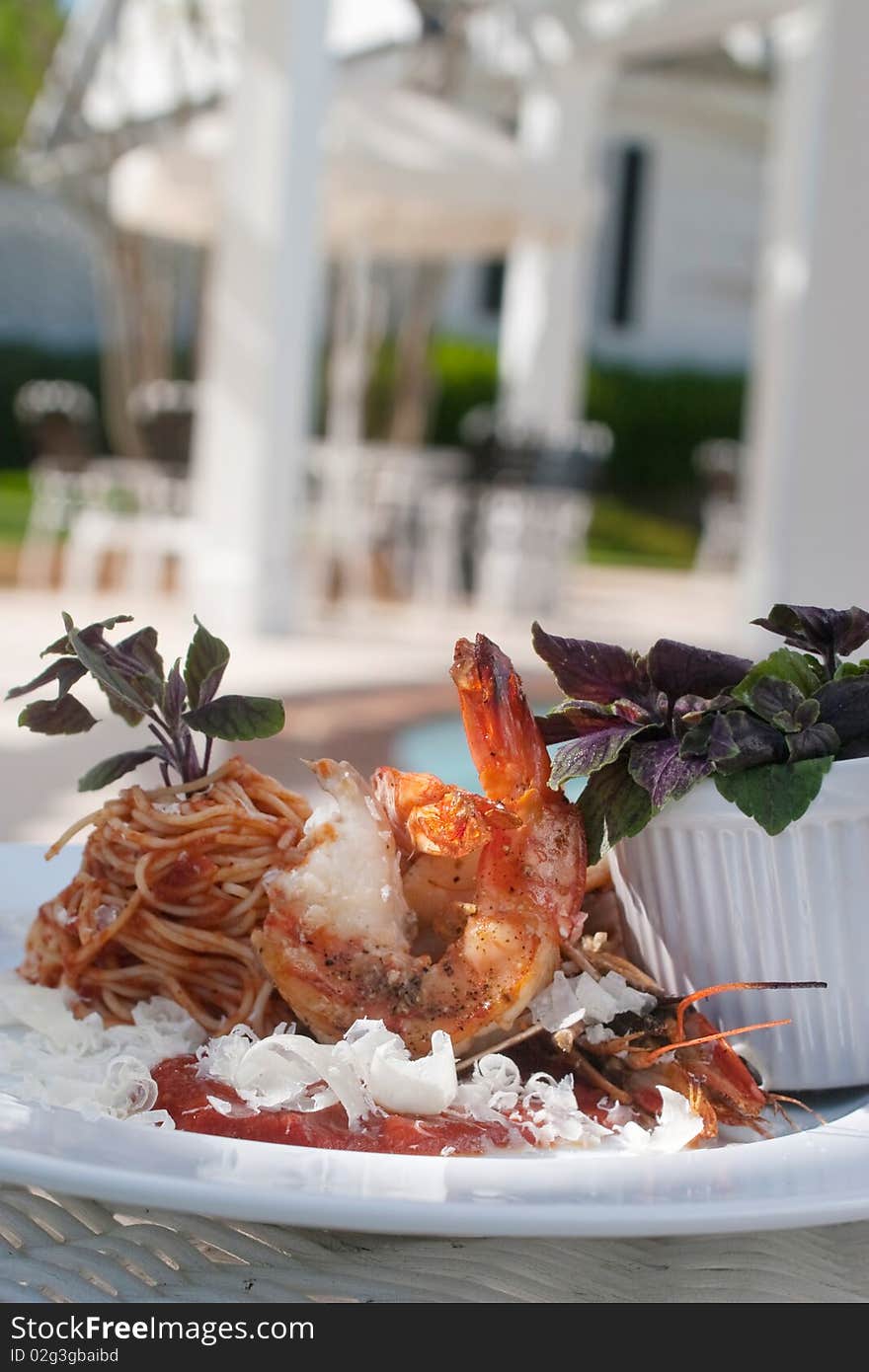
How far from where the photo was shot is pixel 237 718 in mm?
1112

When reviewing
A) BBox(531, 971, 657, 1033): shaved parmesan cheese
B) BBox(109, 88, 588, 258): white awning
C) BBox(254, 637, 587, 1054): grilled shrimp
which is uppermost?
BBox(109, 88, 588, 258): white awning

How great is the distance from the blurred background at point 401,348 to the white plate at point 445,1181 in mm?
2529

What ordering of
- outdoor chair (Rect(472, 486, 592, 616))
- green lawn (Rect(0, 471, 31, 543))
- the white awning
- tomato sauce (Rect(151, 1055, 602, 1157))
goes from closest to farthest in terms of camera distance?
tomato sauce (Rect(151, 1055, 602, 1157)) → the white awning → outdoor chair (Rect(472, 486, 592, 616)) → green lawn (Rect(0, 471, 31, 543))

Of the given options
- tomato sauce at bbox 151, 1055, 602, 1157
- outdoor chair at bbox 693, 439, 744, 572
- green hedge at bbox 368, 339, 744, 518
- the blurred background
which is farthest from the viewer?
green hedge at bbox 368, 339, 744, 518

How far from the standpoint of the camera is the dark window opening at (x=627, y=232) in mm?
18125

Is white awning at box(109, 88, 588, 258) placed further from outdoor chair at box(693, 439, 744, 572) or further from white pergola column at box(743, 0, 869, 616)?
outdoor chair at box(693, 439, 744, 572)

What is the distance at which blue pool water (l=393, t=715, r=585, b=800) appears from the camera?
3650mm

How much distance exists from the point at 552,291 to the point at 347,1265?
30.8ft

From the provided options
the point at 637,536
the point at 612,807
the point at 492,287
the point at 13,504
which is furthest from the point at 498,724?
the point at 492,287

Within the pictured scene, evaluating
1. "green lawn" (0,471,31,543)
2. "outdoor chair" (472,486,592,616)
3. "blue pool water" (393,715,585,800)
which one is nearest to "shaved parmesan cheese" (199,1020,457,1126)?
"blue pool water" (393,715,585,800)

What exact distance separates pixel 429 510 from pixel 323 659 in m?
3.11

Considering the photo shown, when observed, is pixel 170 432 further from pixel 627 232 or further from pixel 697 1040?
pixel 627 232

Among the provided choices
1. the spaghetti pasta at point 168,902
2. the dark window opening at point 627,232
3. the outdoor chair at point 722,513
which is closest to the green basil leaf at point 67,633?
the spaghetti pasta at point 168,902

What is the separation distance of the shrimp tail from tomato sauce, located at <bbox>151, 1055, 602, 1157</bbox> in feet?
0.78
